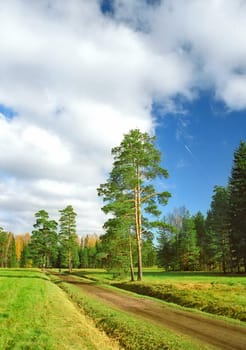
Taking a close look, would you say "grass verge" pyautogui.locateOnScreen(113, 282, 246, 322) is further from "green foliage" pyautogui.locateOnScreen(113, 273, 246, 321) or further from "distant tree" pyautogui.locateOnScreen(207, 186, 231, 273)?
Answer: "distant tree" pyautogui.locateOnScreen(207, 186, 231, 273)

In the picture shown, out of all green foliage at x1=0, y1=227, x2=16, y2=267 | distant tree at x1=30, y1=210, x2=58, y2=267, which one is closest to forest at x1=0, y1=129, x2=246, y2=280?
distant tree at x1=30, y1=210, x2=58, y2=267

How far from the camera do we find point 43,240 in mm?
71000

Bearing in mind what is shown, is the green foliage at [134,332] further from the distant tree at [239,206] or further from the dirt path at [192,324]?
the distant tree at [239,206]

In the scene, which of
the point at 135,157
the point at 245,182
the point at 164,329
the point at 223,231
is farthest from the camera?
the point at 223,231

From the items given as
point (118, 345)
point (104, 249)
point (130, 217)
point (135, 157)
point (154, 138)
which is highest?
point (154, 138)

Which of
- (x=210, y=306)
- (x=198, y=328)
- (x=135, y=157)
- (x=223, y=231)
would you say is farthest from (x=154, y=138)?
(x=223, y=231)

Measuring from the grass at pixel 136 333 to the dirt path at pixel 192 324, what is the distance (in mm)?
679

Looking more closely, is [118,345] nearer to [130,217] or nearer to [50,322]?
[50,322]

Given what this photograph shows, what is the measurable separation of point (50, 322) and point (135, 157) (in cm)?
2245

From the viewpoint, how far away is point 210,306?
56.4 feet

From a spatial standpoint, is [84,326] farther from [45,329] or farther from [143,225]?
[143,225]

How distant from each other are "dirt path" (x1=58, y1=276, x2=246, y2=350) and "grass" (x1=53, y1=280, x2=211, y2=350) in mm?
679

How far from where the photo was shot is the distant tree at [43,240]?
70625 mm

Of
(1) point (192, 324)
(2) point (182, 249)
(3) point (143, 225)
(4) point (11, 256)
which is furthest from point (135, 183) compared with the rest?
(4) point (11, 256)
